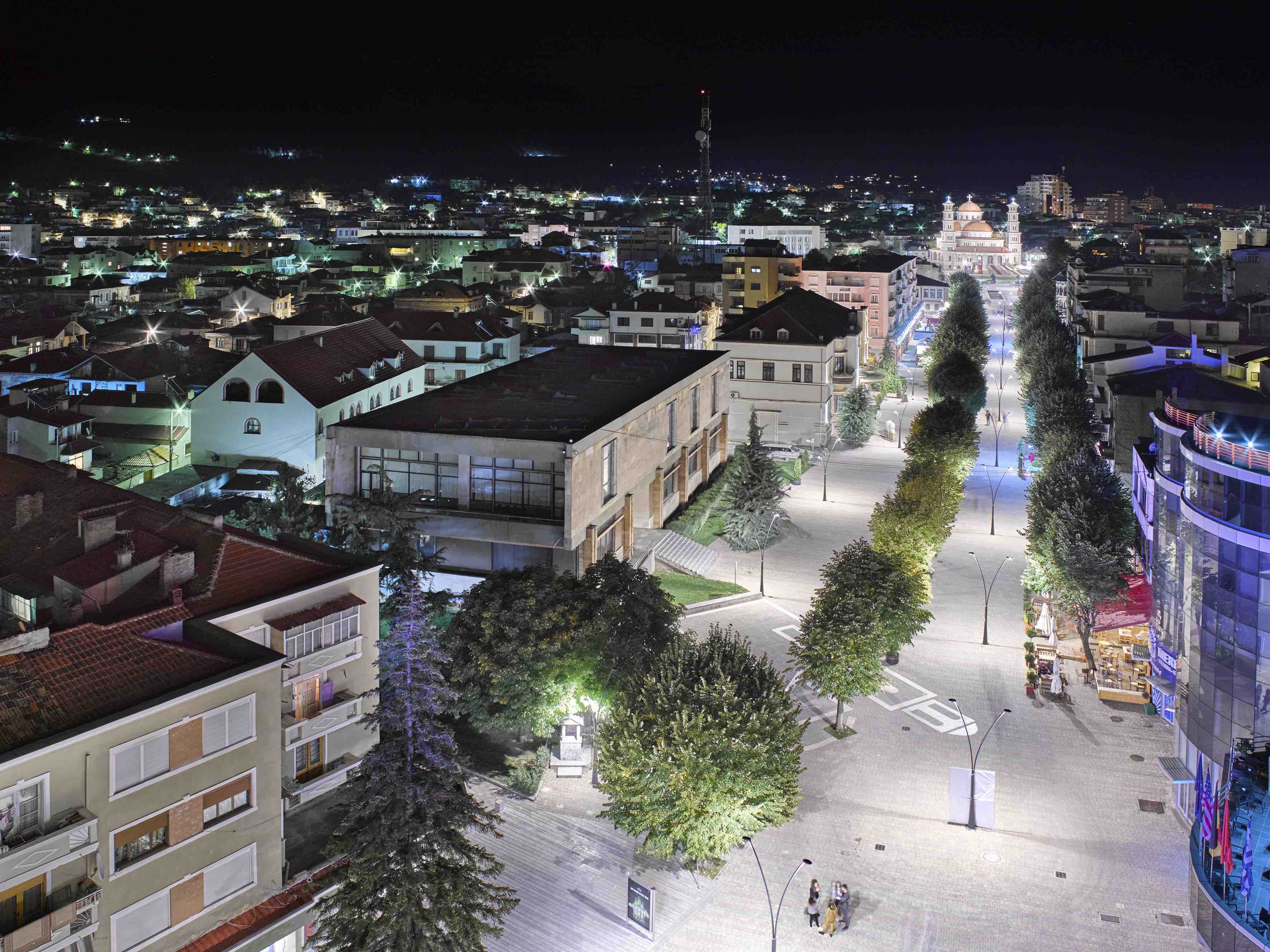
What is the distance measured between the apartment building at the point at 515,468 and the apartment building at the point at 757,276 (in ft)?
163

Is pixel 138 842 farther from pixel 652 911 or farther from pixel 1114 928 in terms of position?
pixel 1114 928

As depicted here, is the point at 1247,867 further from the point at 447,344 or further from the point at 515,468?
the point at 447,344

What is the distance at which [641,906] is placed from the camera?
2109 cm

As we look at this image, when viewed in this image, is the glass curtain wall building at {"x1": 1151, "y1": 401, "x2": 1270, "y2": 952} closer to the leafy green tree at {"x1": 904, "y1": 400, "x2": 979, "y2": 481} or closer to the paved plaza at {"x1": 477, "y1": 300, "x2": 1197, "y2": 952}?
the paved plaza at {"x1": 477, "y1": 300, "x2": 1197, "y2": 952}

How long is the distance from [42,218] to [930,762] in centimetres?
17966

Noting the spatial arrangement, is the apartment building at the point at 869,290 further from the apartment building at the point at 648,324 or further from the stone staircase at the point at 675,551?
the stone staircase at the point at 675,551

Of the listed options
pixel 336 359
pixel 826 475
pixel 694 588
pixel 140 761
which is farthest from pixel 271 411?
pixel 140 761

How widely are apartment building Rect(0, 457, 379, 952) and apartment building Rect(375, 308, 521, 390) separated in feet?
126

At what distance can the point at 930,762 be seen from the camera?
28.4 meters

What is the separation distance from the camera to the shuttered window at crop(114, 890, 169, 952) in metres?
16.8

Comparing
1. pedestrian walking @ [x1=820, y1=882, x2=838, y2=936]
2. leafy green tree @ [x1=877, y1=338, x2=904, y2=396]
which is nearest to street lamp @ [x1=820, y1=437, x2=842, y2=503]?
leafy green tree @ [x1=877, y1=338, x2=904, y2=396]

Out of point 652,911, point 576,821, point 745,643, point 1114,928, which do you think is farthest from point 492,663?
point 1114,928

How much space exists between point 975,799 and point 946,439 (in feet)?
111

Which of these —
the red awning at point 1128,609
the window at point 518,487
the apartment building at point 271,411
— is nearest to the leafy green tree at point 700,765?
the window at point 518,487
